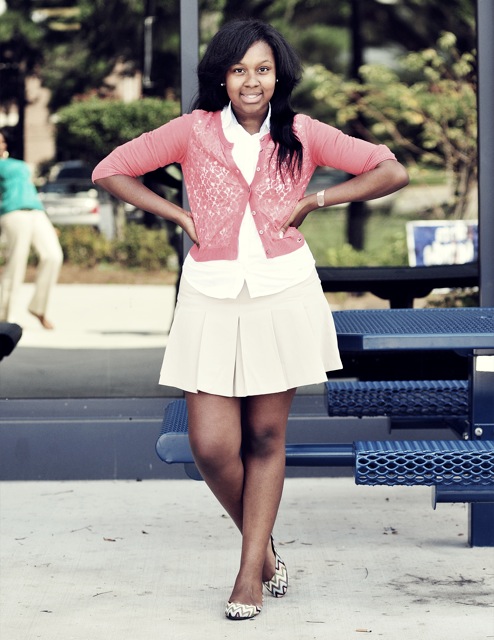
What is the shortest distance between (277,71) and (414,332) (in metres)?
0.91

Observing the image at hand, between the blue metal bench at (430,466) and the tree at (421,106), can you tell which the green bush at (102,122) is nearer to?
the tree at (421,106)

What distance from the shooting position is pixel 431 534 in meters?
5.05

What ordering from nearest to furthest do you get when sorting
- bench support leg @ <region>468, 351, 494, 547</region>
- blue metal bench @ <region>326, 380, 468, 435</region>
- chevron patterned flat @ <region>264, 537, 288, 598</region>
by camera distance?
chevron patterned flat @ <region>264, 537, 288, 598</region>, bench support leg @ <region>468, 351, 494, 547</region>, blue metal bench @ <region>326, 380, 468, 435</region>

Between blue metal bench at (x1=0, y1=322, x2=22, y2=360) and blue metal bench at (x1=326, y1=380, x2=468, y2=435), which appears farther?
blue metal bench at (x1=0, y1=322, x2=22, y2=360)

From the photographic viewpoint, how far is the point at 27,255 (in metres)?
6.22

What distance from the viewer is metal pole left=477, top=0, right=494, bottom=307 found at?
557cm

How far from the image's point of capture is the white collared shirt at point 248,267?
390 centimetres

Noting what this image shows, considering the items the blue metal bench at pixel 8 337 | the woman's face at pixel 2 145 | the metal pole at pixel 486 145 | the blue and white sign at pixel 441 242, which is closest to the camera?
the metal pole at pixel 486 145

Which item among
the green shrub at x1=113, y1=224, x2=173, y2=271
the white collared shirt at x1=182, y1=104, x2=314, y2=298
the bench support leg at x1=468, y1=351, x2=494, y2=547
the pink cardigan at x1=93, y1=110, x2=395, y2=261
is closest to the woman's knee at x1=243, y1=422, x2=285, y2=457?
the white collared shirt at x1=182, y1=104, x2=314, y2=298

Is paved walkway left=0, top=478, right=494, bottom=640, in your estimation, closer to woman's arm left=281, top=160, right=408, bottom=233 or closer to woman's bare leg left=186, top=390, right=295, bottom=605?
woman's bare leg left=186, top=390, right=295, bottom=605

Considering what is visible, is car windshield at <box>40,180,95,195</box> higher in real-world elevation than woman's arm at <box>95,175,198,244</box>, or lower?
higher

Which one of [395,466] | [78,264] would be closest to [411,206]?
[78,264]

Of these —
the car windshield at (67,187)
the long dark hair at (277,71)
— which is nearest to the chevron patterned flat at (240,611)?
the long dark hair at (277,71)

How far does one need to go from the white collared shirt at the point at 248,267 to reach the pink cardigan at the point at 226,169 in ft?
0.06
